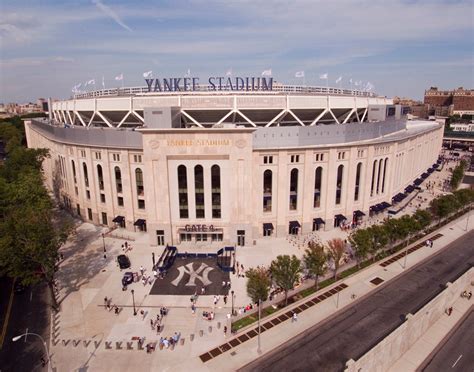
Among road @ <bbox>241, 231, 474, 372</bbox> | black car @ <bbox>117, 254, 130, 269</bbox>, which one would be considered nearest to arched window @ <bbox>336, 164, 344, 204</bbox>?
road @ <bbox>241, 231, 474, 372</bbox>

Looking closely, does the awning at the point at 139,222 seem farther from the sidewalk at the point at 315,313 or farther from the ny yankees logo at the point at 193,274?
the sidewalk at the point at 315,313

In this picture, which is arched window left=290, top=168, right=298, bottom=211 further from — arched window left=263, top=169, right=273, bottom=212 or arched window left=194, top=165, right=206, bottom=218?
arched window left=194, top=165, right=206, bottom=218

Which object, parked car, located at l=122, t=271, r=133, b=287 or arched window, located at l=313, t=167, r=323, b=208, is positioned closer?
parked car, located at l=122, t=271, r=133, b=287

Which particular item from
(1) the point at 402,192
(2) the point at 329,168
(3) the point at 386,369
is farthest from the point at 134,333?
(1) the point at 402,192

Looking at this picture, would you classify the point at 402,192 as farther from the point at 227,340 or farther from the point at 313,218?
the point at 227,340

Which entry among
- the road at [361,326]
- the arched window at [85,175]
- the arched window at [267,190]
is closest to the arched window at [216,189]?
the arched window at [267,190]

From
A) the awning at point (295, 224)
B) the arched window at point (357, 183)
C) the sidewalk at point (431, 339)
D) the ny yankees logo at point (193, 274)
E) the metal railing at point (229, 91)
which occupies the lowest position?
the sidewalk at point (431, 339)
